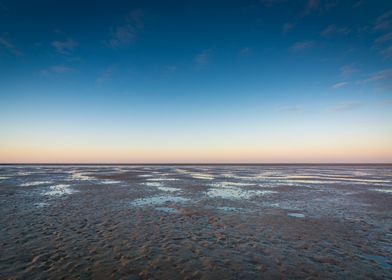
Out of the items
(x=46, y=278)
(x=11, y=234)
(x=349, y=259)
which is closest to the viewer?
(x=46, y=278)

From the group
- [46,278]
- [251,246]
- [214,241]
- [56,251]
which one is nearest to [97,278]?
[46,278]

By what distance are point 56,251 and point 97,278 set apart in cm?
307

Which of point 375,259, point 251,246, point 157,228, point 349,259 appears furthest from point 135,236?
point 375,259

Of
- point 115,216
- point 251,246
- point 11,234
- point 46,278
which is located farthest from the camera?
point 115,216

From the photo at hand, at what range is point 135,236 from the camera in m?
10.6

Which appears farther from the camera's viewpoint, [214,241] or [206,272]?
[214,241]

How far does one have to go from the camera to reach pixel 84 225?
12.2 meters

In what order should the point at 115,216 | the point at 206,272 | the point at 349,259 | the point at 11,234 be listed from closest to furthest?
1. the point at 206,272
2. the point at 349,259
3. the point at 11,234
4. the point at 115,216

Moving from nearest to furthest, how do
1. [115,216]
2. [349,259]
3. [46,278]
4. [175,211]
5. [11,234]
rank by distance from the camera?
[46,278] → [349,259] → [11,234] → [115,216] → [175,211]

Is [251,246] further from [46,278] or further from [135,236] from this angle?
[46,278]

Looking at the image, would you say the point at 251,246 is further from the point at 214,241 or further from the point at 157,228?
the point at 157,228

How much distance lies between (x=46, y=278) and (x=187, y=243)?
5.08m

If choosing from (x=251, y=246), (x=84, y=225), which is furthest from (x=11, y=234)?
(x=251, y=246)

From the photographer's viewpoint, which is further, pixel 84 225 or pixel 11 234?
pixel 84 225
